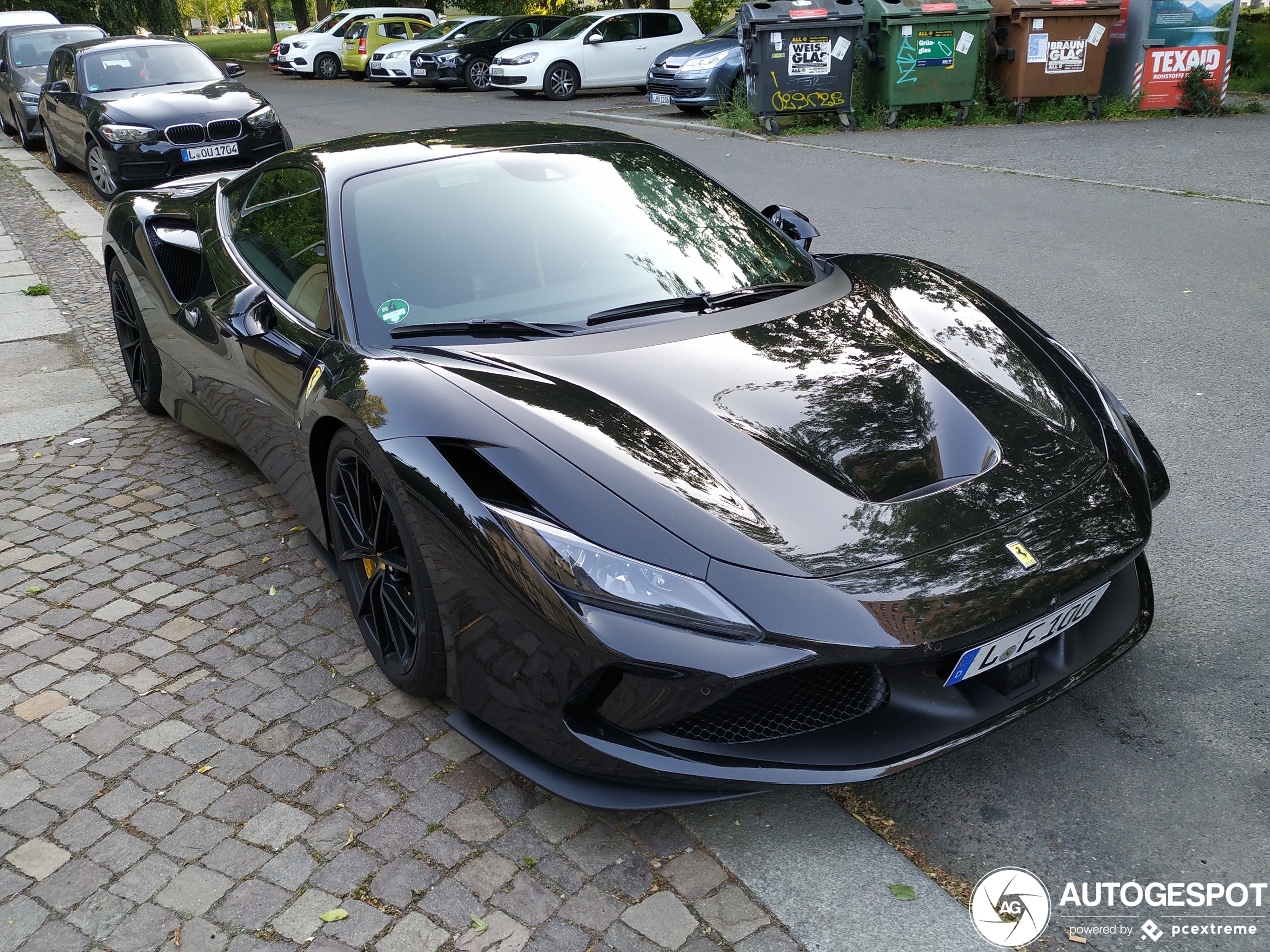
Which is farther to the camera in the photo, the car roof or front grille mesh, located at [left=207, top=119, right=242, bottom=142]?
front grille mesh, located at [left=207, top=119, right=242, bottom=142]

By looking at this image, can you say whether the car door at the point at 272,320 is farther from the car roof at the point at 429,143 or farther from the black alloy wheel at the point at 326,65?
the black alloy wheel at the point at 326,65

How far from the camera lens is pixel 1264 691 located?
2.75 metres

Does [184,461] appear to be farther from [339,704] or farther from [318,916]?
[318,916]

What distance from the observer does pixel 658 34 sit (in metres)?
20.2

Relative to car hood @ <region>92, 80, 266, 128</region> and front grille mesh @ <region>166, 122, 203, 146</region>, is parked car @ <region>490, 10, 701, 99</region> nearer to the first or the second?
car hood @ <region>92, 80, 266, 128</region>

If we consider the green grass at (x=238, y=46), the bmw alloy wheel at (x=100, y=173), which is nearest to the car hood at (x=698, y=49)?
the bmw alloy wheel at (x=100, y=173)

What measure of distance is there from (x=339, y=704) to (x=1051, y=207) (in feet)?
24.4

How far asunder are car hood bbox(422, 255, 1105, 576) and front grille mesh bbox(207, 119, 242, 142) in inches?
339

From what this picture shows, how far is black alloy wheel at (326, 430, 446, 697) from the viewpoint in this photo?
2.62 meters

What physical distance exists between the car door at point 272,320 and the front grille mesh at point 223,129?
692cm

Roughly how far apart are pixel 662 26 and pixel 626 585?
20.0 meters

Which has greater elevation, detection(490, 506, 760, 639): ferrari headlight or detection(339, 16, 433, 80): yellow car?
detection(339, 16, 433, 80): yellow car

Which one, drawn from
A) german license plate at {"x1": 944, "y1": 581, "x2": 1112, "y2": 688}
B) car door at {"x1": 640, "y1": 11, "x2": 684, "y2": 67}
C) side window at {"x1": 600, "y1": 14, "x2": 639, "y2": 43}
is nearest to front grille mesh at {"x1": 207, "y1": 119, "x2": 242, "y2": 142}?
german license plate at {"x1": 944, "y1": 581, "x2": 1112, "y2": 688}

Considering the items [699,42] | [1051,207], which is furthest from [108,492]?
[699,42]
